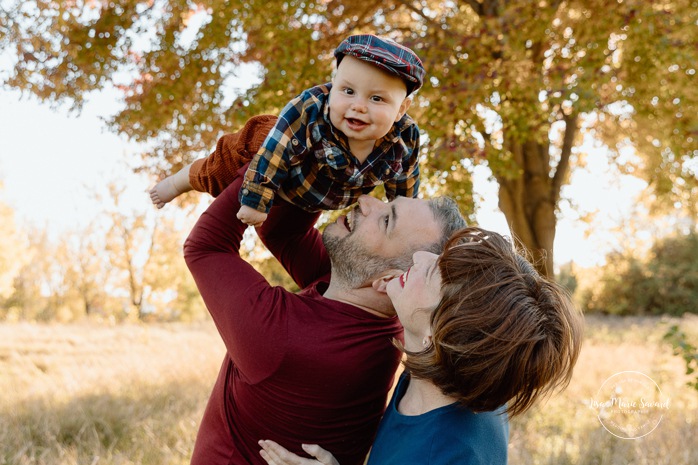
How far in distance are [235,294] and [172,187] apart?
841mm

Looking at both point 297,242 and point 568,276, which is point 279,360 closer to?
point 297,242

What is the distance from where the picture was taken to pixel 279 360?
2346 mm

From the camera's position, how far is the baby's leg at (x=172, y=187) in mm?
2974

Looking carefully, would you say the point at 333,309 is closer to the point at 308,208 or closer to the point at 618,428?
the point at 308,208

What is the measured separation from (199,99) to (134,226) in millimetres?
15170

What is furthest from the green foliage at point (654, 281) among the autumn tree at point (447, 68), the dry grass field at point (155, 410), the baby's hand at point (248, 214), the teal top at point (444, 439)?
the baby's hand at point (248, 214)

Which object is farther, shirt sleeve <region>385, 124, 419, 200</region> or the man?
shirt sleeve <region>385, 124, 419, 200</region>

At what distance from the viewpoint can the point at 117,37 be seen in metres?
7.83

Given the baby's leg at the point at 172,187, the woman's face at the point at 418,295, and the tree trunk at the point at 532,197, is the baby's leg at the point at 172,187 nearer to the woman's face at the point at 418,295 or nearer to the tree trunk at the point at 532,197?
the woman's face at the point at 418,295

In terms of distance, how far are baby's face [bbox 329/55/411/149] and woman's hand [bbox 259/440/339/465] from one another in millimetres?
1218

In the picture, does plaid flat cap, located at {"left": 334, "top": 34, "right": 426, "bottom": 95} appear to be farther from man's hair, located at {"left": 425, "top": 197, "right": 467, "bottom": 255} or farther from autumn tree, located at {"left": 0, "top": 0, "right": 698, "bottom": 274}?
autumn tree, located at {"left": 0, "top": 0, "right": 698, "bottom": 274}

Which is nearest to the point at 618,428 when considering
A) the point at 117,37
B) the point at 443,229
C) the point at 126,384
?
the point at 443,229

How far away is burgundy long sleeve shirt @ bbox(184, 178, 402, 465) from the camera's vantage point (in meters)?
2.37

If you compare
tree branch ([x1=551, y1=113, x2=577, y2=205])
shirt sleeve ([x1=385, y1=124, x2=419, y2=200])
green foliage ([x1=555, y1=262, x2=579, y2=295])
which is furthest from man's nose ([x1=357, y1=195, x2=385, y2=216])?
green foliage ([x1=555, y1=262, x2=579, y2=295])
